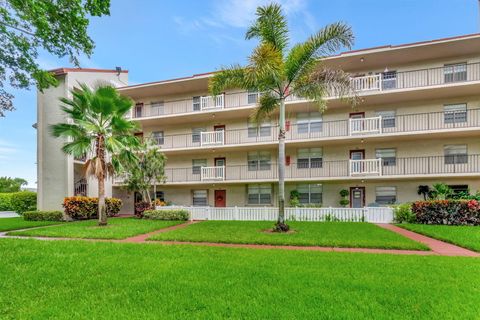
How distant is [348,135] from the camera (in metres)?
18.0

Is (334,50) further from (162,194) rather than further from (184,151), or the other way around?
(162,194)

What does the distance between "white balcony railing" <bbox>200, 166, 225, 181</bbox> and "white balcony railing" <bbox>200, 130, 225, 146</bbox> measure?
1.89m

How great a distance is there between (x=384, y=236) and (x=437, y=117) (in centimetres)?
1137

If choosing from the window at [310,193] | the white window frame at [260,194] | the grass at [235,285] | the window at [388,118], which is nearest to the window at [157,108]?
the white window frame at [260,194]

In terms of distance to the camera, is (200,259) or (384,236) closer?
(200,259)

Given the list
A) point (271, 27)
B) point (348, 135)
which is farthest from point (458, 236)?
point (271, 27)

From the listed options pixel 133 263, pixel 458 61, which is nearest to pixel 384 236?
pixel 133 263

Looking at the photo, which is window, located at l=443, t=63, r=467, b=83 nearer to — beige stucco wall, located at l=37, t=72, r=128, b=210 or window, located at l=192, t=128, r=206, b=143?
window, located at l=192, t=128, r=206, b=143

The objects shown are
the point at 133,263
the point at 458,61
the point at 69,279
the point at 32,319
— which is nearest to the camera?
the point at 32,319

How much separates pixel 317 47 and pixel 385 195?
12.1m

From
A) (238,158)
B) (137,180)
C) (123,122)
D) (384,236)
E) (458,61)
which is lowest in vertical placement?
(384,236)

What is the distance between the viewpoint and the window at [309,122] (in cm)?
1977

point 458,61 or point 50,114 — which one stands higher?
point 458,61

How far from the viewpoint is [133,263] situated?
273 inches
